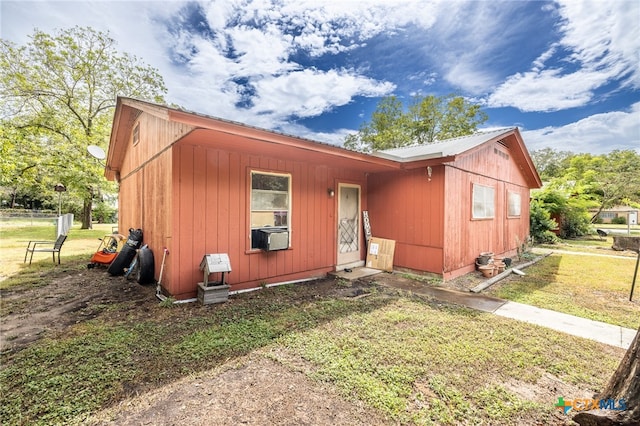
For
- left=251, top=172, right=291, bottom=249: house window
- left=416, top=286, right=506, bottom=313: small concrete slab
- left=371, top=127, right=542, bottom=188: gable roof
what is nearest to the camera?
left=416, top=286, right=506, bottom=313: small concrete slab

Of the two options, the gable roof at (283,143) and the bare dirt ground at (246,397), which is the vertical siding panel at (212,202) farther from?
the bare dirt ground at (246,397)

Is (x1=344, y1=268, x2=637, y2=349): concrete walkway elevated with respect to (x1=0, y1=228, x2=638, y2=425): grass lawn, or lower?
lower

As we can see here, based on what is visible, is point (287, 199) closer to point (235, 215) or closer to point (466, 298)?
point (235, 215)

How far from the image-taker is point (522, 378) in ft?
7.80

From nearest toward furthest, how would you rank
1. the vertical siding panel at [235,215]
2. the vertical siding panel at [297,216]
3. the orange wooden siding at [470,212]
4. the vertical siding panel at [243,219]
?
the vertical siding panel at [235,215] < the vertical siding panel at [243,219] < the vertical siding panel at [297,216] < the orange wooden siding at [470,212]

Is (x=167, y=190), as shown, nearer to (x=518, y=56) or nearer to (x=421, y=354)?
(x=421, y=354)

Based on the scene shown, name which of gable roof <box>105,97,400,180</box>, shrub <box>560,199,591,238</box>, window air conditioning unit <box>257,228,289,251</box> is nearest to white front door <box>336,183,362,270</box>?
gable roof <box>105,97,400,180</box>

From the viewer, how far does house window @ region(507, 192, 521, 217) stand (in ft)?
30.1

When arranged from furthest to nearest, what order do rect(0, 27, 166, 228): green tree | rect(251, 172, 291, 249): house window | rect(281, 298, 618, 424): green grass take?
rect(0, 27, 166, 228): green tree → rect(251, 172, 291, 249): house window → rect(281, 298, 618, 424): green grass

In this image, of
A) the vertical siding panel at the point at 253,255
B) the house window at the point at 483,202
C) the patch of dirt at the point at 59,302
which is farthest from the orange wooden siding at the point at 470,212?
the patch of dirt at the point at 59,302

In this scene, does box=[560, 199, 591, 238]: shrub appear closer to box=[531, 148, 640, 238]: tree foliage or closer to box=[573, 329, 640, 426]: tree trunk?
box=[531, 148, 640, 238]: tree foliage

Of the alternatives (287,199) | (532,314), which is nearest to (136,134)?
(287,199)

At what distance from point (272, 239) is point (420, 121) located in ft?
73.3

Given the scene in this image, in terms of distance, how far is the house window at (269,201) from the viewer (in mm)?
5145
